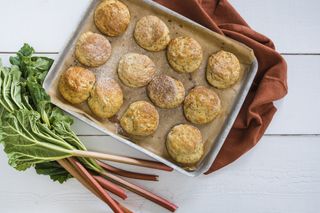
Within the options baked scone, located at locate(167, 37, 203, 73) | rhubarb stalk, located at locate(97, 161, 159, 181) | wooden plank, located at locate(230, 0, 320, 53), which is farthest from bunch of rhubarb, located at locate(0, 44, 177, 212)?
wooden plank, located at locate(230, 0, 320, 53)

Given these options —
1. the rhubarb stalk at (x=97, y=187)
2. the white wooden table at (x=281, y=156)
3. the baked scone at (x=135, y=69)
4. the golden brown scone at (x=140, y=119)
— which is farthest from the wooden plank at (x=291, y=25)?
the rhubarb stalk at (x=97, y=187)

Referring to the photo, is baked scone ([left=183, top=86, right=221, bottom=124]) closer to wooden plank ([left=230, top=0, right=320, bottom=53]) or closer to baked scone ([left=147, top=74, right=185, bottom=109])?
baked scone ([left=147, top=74, right=185, bottom=109])

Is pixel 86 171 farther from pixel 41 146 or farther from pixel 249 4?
pixel 249 4

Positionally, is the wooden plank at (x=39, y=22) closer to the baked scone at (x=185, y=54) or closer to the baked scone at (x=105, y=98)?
the baked scone at (x=105, y=98)

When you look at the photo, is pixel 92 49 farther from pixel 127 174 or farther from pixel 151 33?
pixel 127 174

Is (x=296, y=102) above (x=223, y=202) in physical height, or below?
above

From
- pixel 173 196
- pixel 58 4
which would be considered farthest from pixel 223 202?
pixel 58 4

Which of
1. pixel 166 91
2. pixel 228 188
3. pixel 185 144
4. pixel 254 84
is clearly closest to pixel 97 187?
pixel 185 144
